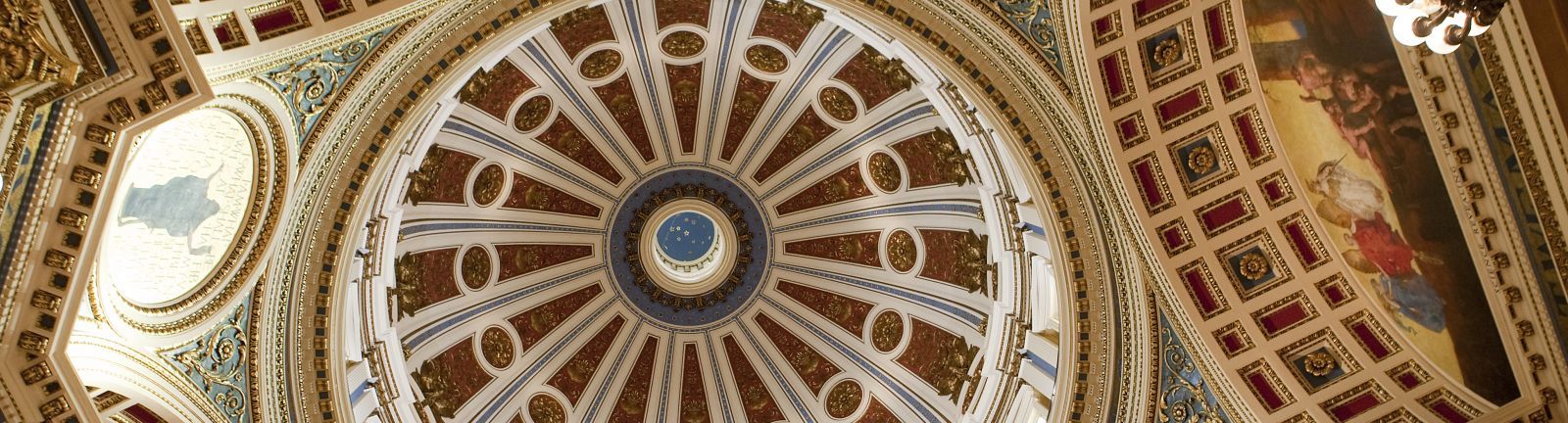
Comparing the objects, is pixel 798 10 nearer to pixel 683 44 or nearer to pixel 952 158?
pixel 952 158

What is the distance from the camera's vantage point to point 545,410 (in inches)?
792

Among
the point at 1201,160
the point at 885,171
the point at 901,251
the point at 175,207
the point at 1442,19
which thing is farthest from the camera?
the point at 901,251

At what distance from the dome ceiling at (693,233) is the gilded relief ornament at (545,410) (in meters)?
0.06

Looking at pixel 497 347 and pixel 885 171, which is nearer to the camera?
pixel 885 171

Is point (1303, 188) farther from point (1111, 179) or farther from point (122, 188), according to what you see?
point (122, 188)

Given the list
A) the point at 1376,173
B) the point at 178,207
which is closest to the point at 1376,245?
the point at 1376,173

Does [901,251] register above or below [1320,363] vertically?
above

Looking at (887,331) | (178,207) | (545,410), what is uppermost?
(178,207)

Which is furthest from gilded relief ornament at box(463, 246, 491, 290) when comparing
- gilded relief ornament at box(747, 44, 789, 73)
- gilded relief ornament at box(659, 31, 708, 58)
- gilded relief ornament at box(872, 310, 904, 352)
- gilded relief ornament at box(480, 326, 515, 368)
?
gilded relief ornament at box(872, 310, 904, 352)

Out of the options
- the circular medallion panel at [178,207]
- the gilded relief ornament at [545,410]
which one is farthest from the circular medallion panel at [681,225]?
the circular medallion panel at [178,207]

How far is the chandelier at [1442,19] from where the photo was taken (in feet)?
19.7

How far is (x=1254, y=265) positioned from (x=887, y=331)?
31.5ft

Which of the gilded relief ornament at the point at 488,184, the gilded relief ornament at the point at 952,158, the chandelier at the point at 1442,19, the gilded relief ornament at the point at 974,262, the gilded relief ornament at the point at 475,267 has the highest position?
the gilded relief ornament at the point at 488,184

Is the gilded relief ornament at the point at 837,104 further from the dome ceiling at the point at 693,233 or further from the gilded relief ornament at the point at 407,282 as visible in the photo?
the gilded relief ornament at the point at 407,282
